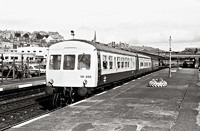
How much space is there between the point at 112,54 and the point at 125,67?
185 inches

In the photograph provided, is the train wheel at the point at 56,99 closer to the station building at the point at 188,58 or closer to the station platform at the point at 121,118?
the station platform at the point at 121,118

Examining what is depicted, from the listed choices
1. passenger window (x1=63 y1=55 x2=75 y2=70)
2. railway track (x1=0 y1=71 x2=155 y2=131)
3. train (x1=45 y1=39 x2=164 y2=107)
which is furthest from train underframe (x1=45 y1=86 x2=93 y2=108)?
passenger window (x1=63 y1=55 x2=75 y2=70)

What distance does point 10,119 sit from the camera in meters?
12.0

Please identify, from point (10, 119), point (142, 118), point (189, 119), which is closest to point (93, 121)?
point (142, 118)

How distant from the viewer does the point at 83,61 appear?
1411 centimetres

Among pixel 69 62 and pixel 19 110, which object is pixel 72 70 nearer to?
pixel 69 62

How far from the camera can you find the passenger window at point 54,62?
1430 centimetres

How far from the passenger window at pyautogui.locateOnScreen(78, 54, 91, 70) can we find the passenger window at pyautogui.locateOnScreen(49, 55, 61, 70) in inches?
44.3

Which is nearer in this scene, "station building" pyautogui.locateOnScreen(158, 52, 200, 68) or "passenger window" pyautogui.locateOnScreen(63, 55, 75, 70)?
"passenger window" pyautogui.locateOnScreen(63, 55, 75, 70)

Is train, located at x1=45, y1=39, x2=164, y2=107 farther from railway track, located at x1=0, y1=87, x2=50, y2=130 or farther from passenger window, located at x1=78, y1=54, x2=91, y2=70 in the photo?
railway track, located at x1=0, y1=87, x2=50, y2=130

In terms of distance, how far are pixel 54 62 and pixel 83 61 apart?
1.55 metres

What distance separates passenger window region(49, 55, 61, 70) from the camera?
14305 mm

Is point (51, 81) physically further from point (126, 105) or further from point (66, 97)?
point (126, 105)

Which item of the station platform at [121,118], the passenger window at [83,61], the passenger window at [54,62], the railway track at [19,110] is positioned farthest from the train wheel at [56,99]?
the station platform at [121,118]
